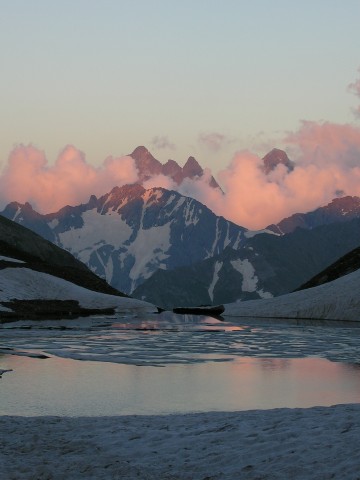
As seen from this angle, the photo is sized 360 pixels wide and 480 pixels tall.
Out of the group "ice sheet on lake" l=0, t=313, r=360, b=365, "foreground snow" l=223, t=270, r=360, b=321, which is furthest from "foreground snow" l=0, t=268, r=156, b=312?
"ice sheet on lake" l=0, t=313, r=360, b=365

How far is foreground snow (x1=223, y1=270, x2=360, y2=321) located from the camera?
12375 cm

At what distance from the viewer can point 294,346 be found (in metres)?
62.9

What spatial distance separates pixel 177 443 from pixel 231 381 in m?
18.2

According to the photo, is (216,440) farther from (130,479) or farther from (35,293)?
(35,293)

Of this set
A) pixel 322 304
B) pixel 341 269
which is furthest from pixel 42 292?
pixel 341 269

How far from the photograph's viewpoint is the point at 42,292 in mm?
150000

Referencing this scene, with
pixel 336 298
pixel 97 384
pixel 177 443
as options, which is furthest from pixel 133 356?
pixel 336 298

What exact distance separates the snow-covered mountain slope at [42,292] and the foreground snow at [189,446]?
11271 cm

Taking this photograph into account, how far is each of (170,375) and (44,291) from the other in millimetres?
113084

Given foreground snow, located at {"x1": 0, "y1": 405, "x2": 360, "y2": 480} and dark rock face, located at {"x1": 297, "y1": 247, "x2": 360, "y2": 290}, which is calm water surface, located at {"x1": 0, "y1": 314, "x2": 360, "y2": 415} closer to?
foreground snow, located at {"x1": 0, "y1": 405, "x2": 360, "y2": 480}

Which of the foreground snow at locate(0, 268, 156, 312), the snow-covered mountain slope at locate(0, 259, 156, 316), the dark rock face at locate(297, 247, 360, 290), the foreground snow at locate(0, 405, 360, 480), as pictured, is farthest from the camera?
the dark rock face at locate(297, 247, 360, 290)

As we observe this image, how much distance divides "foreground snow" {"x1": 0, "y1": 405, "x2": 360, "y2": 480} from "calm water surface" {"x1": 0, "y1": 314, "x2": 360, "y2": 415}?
506 centimetres

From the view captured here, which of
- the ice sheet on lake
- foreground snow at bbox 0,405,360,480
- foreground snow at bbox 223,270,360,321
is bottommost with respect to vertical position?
foreground snow at bbox 0,405,360,480

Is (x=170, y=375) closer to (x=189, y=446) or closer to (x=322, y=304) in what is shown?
(x=189, y=446)
